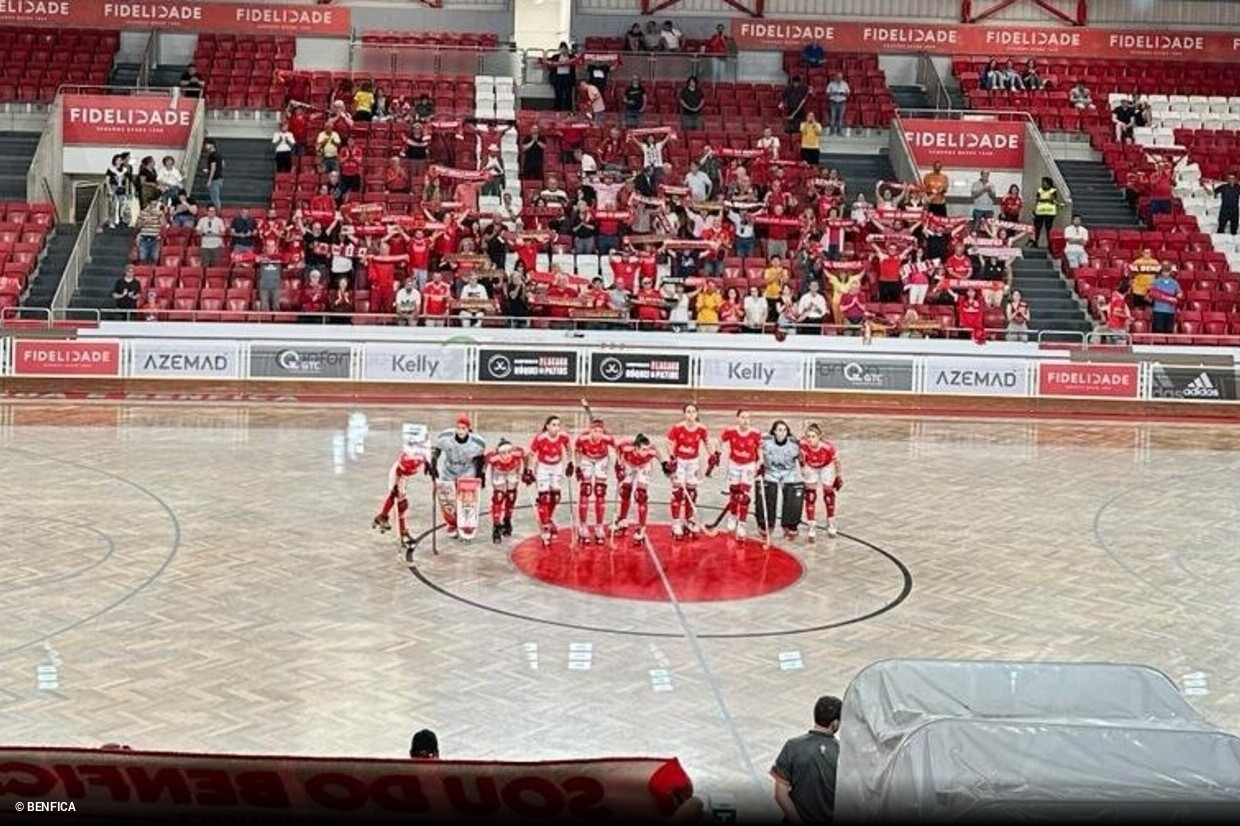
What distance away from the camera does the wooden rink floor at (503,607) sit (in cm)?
1370

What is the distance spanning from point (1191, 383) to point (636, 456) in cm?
1478

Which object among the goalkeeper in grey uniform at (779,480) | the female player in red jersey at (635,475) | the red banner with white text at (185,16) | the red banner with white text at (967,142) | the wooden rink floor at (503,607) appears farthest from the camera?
the red banner with white text at (185,16)

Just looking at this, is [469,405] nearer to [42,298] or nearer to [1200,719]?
[42,298]

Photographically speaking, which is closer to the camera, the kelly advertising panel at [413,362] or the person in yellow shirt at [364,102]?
the kelly advertising panel at [413,362]

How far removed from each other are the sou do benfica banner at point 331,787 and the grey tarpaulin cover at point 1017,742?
3.31ft

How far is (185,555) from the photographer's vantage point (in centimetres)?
1848

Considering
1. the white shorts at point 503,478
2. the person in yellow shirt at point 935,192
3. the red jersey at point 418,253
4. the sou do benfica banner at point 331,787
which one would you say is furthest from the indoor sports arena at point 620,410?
the person in yellow shirt at point 935,192

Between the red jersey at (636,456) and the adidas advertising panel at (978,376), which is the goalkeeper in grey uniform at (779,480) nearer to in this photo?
the red jersey at (636,456)

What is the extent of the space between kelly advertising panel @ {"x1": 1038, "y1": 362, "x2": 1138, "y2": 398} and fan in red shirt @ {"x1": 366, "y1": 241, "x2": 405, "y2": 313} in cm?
1145

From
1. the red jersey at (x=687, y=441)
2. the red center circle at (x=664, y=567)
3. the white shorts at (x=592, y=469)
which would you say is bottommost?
the red center circle at (x=664, y=567)

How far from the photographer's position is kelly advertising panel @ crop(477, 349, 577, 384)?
29594 millimetres

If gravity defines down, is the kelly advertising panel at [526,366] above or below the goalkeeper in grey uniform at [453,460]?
above

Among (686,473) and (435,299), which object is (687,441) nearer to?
(686,473)

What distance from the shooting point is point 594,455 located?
19.4 meters
